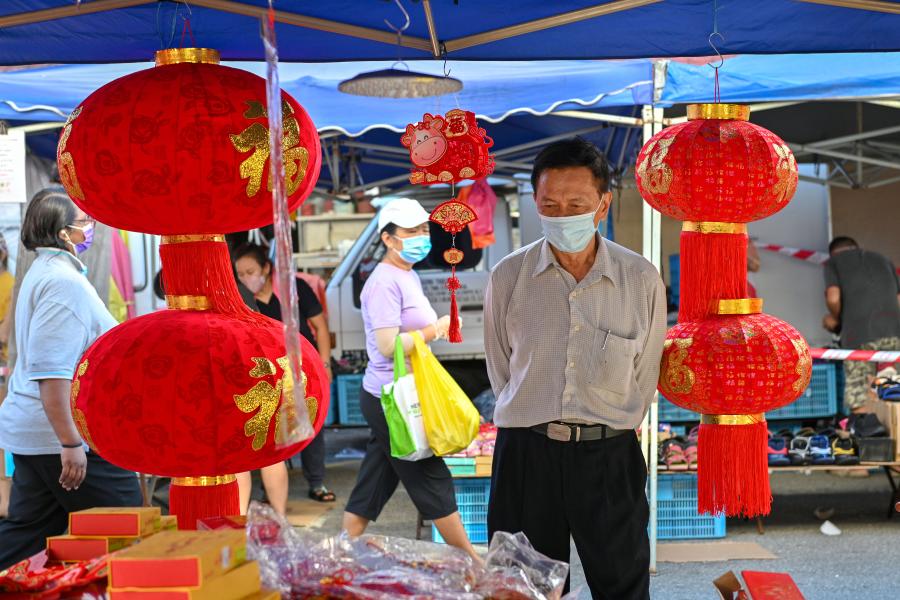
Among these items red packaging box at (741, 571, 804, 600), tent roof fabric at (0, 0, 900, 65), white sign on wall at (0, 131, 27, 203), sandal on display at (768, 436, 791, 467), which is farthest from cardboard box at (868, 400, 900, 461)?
white sign on wall at (0, 131, 27, 203)

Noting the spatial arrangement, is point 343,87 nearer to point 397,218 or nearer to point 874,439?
point 397,218

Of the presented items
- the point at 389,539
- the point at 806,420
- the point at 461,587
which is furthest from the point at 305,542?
the point at 806,420

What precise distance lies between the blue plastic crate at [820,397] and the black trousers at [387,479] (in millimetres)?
4509

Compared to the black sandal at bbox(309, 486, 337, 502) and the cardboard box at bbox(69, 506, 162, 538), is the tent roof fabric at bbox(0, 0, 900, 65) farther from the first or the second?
the black sandal at bbox(309, 486, 337, 502)

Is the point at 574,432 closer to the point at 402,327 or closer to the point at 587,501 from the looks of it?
the point at 587,501

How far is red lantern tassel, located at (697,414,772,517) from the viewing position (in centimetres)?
292

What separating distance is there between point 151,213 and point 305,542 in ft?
2.45

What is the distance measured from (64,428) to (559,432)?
5.59 ft

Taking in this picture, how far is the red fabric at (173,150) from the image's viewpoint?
200 cm

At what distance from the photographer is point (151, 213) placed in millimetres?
2049

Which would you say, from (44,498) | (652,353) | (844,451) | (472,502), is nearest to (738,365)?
(652,353)

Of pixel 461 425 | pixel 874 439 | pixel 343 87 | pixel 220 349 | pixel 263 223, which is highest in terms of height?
pixel 343 87

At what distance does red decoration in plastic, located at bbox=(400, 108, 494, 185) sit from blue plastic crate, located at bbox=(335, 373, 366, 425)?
18.7 feet

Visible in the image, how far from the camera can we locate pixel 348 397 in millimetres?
Result: 8906
